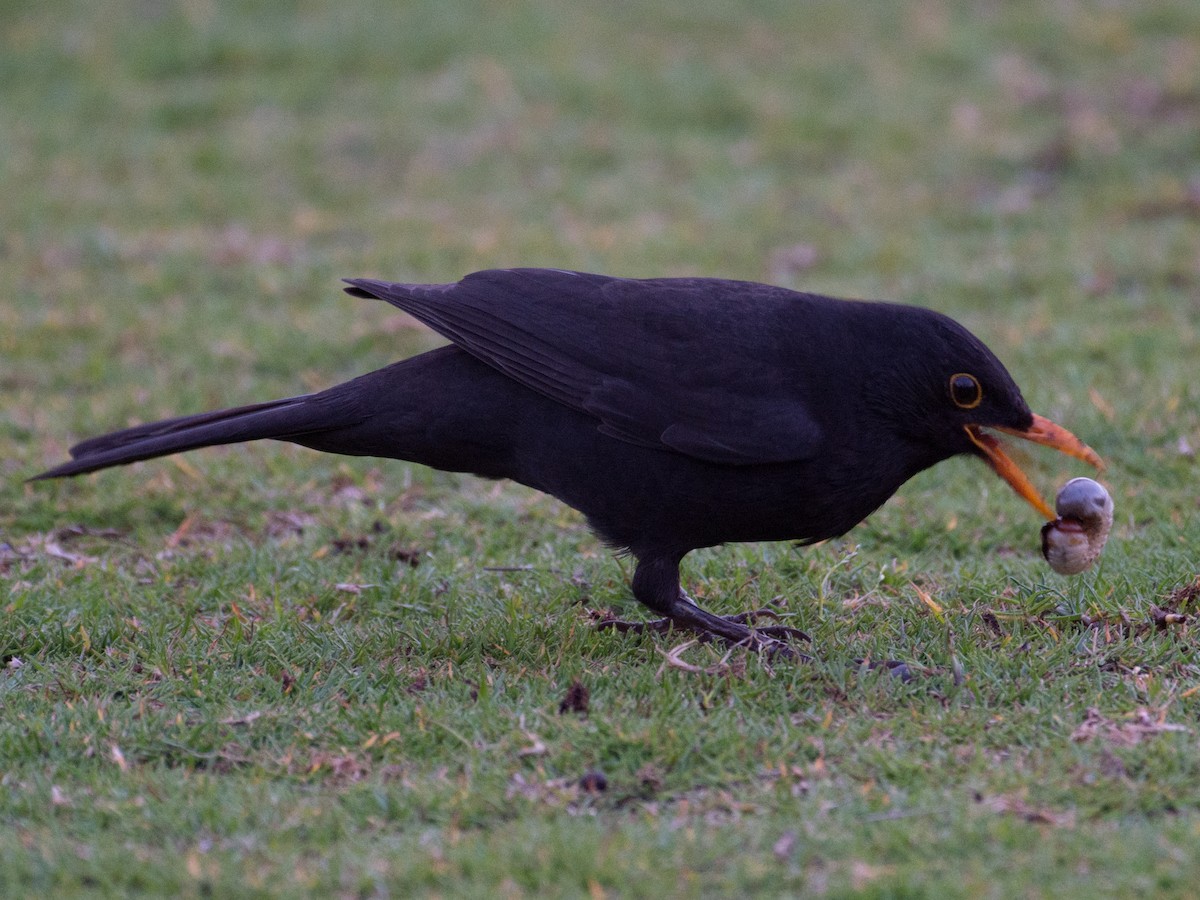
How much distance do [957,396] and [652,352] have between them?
3.15 feet

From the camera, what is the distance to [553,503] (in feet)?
19.9

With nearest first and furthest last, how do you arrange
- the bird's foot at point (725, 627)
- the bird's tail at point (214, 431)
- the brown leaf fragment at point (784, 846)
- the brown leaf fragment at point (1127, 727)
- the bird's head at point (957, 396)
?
1. the brown leaf fragment at point (784, 846)
2. the brown leaf fragment at point (1127, 727)
3. the bird's head at point (957, 396)
4. the bird's foot at point (725, 627)
5. the bird's tail at point (214, 431)

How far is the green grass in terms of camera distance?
361 centimetres

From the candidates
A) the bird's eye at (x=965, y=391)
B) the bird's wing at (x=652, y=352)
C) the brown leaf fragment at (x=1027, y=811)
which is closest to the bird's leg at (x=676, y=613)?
the bird's wing at (x=652, y=352)

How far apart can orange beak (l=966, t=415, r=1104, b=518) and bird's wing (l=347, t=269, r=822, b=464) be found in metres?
0.56

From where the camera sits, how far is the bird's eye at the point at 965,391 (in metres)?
4.47

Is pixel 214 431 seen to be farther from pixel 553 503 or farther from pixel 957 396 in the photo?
pixel 957 396

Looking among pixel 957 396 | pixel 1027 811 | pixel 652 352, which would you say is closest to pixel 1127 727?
pixel 1027 811

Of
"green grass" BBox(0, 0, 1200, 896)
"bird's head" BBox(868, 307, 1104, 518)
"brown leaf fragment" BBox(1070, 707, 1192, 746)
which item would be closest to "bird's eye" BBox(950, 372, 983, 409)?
"bird's head" BBox(868, 307, 1104, 518)

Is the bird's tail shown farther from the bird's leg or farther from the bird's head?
the bird's head

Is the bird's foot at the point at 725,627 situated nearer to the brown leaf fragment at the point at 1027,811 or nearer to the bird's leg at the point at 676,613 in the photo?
the bird's leg at the point at 676,613

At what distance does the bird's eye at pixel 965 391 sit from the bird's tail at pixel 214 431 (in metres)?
1.98

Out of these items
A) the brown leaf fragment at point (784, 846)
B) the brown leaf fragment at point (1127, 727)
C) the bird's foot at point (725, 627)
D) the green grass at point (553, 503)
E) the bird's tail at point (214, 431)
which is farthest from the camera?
the bird's tail at point (214, 431)

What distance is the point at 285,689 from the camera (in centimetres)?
441
